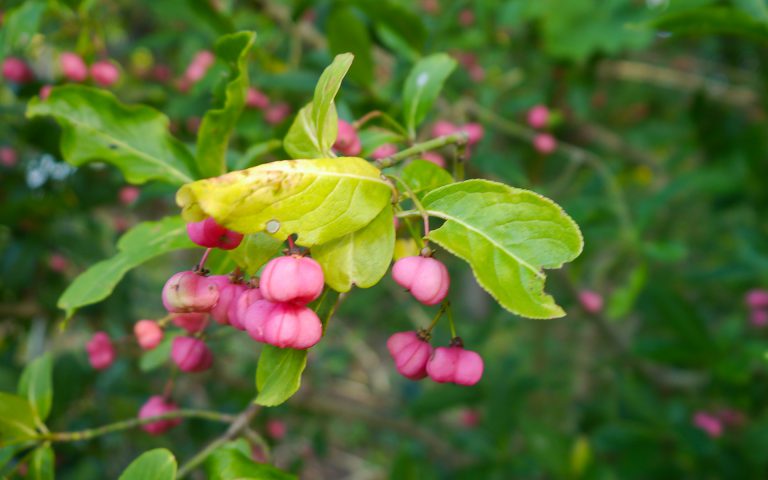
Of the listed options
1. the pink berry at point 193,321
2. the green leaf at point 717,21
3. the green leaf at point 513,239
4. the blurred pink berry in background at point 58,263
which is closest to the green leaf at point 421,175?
the green leaf at point 513,239

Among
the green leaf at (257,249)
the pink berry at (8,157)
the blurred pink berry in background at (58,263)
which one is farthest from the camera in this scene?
the blurred pink berry in background at (58,263)

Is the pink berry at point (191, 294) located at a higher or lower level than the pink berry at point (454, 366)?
higher

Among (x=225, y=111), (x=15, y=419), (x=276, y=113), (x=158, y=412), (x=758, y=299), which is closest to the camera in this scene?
(x=225, y=111)

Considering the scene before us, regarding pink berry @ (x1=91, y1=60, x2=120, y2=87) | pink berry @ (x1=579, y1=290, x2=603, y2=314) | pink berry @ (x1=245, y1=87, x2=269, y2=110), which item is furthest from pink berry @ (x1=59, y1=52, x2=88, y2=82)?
pink berry @ (x1=579, y1=290, x2=603, y2=314)

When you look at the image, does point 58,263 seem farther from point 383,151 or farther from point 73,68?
point 383,151

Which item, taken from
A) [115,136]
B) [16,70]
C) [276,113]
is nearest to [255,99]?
[276,113]

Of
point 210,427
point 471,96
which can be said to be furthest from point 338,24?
point 210,427

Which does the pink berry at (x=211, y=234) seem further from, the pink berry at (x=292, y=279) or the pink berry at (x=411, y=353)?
the pink berry at (x=411, y=353)
